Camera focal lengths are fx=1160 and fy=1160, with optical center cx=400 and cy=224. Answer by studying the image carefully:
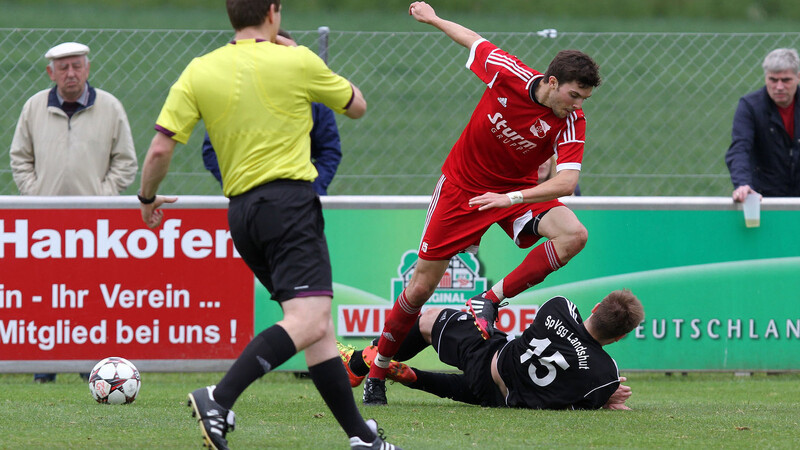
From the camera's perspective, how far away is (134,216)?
8.41 metres

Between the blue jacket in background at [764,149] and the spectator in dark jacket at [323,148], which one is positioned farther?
the blue jacket in background at [764,149]

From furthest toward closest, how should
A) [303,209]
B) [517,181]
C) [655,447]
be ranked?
[517,181], [655,447], [303,209]

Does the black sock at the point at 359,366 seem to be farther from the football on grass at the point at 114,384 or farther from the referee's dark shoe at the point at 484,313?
the football on grass at the point at 114,384

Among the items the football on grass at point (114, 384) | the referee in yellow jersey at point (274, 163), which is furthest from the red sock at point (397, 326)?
the referee in yellow jersey at point (274, 163)

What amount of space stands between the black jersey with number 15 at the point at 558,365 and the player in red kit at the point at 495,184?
0.32 m

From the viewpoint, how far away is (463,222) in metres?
6.94

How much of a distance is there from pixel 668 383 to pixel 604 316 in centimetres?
258

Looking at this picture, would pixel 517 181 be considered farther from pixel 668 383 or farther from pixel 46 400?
pixel 46 400

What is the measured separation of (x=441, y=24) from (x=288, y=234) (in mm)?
2479

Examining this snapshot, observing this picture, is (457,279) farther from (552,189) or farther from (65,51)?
(65,51)

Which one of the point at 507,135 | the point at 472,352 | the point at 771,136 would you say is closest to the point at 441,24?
the point at 507,135

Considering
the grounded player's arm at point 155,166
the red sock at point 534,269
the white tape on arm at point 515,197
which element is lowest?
the red sock at point 534,269

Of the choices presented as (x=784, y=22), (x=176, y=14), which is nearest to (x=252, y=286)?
(x=176, y=14)

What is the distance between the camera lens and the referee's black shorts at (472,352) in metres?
6.74
